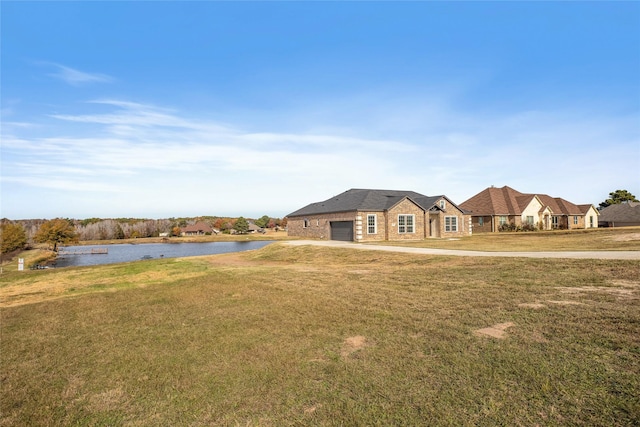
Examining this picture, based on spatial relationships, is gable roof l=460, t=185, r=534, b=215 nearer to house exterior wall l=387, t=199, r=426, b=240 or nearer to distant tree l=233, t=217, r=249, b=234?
house exterior wall l=387, t=199, r=426, b=240

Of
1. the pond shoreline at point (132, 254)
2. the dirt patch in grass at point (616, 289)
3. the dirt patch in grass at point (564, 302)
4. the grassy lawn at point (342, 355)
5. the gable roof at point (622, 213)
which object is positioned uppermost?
the gable roof at point (622, 213)

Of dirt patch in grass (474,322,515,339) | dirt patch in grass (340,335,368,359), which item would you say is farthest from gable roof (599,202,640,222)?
dirt patch in grass (340,335,368,359)

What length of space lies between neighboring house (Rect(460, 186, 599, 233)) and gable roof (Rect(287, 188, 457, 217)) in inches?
305

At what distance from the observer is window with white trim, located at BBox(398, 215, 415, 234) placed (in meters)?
35.5

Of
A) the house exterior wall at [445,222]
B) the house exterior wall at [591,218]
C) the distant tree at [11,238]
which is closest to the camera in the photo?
the house exterior wall at [445,222]

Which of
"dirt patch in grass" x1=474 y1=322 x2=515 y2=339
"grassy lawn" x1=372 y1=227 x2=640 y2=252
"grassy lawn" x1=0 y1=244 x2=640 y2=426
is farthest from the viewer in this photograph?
"grassy lawn" x1=372 y1=227 x2=640 y2=252

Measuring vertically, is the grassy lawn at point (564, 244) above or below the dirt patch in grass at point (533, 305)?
above

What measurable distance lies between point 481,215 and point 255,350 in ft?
148

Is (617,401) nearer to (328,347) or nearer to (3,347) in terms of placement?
(328,347)

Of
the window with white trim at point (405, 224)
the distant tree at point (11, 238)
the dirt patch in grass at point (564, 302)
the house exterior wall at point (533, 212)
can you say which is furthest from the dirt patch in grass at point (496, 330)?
the distant tree at point (11, 238)

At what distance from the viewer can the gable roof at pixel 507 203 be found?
44.8 meters

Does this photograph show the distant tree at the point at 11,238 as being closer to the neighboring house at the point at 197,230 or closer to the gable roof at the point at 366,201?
the gable roof at the point at 366,201

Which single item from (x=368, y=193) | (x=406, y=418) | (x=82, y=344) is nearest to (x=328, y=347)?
(x=406, y=418)

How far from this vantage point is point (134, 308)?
10586 mm
